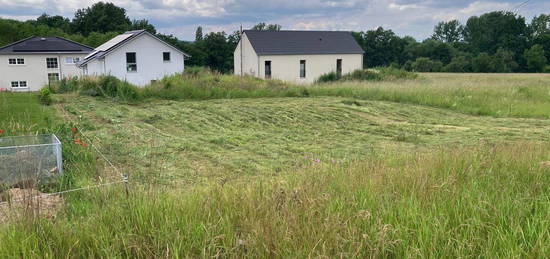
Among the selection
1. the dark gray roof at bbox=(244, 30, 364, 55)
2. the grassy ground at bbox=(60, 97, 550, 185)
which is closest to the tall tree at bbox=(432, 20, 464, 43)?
the dark gray roof at bbox=(244, 30, 364, 55)

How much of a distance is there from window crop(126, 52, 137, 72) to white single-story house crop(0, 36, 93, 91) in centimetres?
1358

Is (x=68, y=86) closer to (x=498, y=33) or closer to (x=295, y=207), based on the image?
(x=295, y=207)

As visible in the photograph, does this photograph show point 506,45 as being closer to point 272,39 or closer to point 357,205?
point 272,39

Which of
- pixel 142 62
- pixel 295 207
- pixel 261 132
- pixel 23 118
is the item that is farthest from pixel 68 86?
pixel 142 62

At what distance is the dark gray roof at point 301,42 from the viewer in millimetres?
39938

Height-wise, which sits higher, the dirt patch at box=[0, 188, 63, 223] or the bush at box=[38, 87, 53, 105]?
the bush at box=[38, 87, 53, 105]

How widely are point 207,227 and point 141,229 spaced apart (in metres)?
0.43

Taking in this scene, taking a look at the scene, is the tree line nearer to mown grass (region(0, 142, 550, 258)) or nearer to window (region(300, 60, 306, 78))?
window (region(300, 60, 306, 78))

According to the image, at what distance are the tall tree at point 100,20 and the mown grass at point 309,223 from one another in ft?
247

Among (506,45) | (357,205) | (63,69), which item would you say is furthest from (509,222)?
(506,45)

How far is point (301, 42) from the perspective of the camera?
139 feet

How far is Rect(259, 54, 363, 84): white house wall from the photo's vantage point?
131 feet

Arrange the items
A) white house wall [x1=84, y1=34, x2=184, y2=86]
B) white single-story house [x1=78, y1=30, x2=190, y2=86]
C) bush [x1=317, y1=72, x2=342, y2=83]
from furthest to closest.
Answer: bush [x1=317, y1=72, x2=342, y2=83] → white house wall [x1=84, y1=34, x2=184, y2=86] → white single-story house [x1=78, y1=30, x2=190, y2=86]

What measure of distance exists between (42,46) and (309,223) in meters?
54.0
